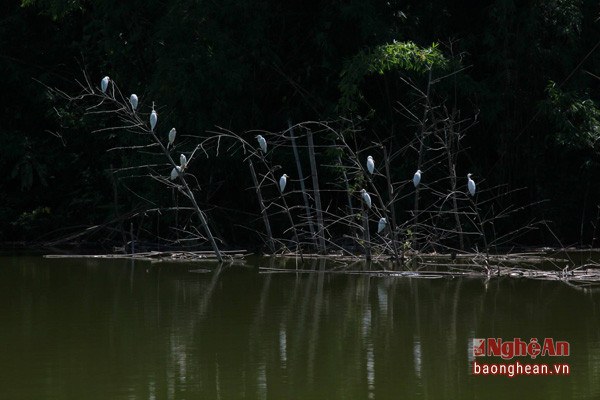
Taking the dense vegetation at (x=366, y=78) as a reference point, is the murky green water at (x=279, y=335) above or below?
below

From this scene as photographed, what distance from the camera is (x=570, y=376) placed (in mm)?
4629

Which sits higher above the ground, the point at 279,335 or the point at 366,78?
the point at 366,78

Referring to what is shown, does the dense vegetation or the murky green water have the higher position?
the dense vegetation

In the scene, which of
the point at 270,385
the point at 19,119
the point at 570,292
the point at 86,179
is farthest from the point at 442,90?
the point at 270,385

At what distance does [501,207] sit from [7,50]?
24.9ft

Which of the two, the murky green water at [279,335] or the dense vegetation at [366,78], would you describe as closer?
the murky green water at [279,335]

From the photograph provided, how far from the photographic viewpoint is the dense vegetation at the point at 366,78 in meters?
11.4

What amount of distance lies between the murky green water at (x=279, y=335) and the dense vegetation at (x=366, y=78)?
325 centimetres

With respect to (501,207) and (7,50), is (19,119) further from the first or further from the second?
(501,207)

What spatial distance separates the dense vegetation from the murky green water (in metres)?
3.25

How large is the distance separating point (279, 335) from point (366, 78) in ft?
22.7

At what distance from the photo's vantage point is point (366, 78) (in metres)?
12.2

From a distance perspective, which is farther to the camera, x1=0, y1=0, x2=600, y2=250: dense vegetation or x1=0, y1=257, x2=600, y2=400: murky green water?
x1=0, y1=0, x2=600, y2=250: dense vegetation

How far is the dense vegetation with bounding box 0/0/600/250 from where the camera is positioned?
11430 millimetres
